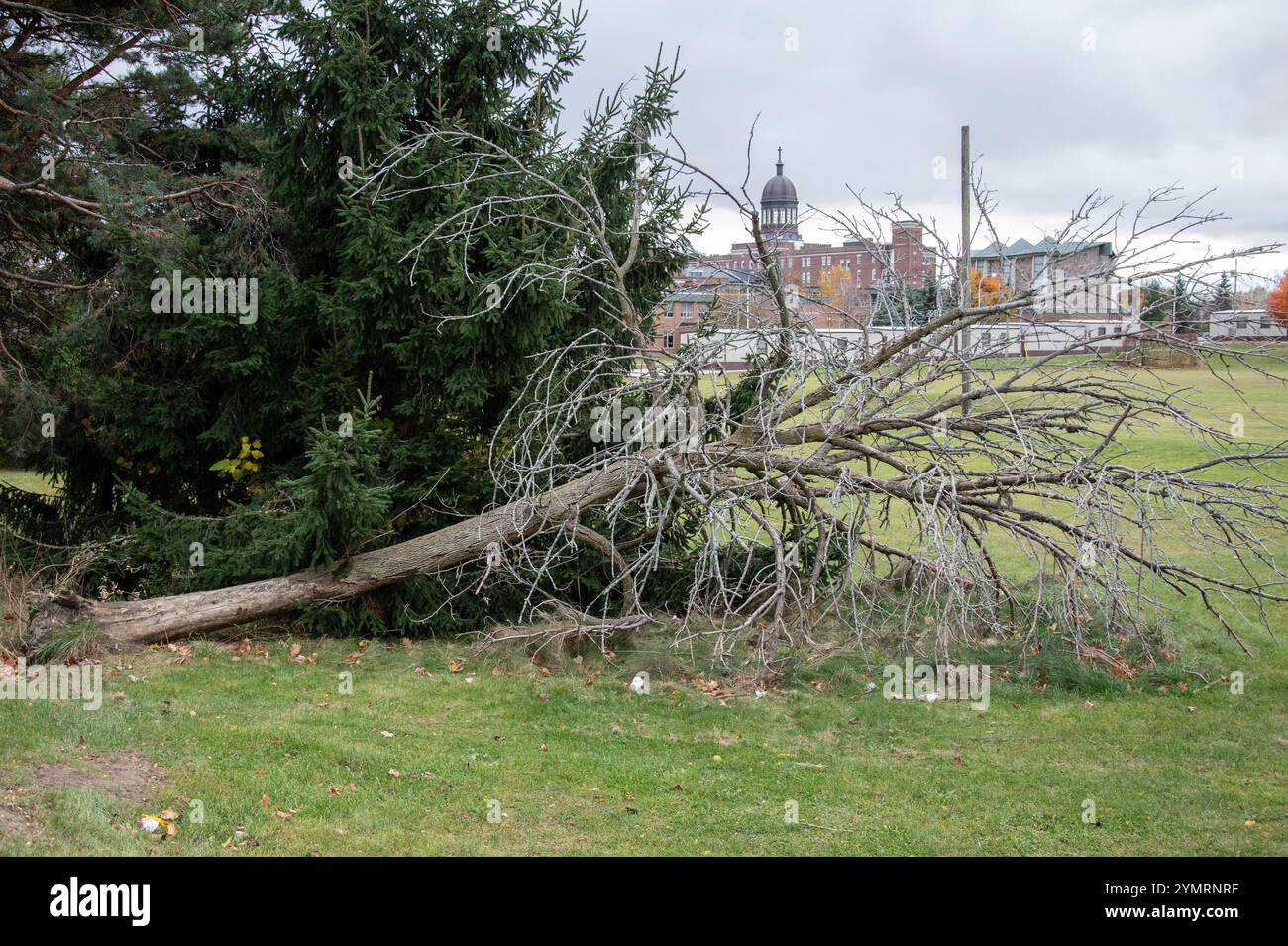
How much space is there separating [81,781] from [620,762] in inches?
118

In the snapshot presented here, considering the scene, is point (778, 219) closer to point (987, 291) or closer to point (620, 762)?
point (987, 291)

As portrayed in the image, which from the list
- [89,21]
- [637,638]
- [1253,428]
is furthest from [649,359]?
[1253,428]

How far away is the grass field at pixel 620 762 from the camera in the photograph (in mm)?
5441

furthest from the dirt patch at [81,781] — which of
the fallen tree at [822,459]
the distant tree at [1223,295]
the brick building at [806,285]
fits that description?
the distant tree at [1223,295]

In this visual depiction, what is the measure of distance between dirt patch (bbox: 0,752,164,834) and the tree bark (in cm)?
277

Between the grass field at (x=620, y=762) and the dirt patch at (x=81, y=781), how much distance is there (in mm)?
17

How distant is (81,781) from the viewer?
5656 mm

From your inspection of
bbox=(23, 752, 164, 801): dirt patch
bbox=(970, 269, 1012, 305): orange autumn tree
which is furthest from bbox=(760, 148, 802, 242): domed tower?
bbox=(23, 752, 164, 801): dirt patch

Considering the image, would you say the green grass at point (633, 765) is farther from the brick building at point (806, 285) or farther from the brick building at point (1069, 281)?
the brick building at point (806, 285)

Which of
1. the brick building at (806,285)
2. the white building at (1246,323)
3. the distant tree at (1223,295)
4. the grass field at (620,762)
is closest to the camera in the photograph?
the grass field at (620,762)

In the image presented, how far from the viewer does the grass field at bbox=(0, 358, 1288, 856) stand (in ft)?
17.9

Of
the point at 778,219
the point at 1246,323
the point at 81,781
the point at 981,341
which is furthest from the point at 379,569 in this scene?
the point at 1246,323

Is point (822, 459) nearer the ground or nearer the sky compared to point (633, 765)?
nearer the sky

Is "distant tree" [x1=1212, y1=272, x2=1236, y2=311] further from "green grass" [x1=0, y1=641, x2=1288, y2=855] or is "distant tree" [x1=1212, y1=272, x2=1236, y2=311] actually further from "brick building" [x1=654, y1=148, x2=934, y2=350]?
"green grass" [x1=0, y1=641, x2=1288, y2=855]
